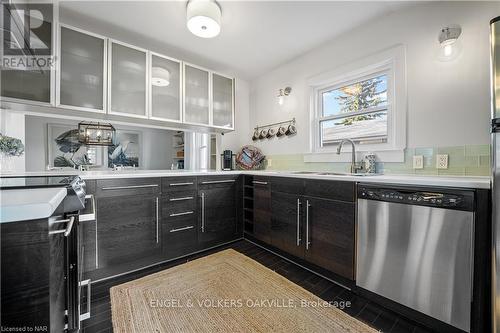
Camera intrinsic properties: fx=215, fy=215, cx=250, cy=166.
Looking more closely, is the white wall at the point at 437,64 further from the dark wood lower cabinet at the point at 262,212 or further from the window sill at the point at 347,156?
the dark wood lower cabinet at the point at 262,212

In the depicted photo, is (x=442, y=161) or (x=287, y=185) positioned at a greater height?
(x=442, y=161)

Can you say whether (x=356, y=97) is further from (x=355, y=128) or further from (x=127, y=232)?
(x=127, y=232)

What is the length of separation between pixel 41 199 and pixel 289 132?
2.63 metres

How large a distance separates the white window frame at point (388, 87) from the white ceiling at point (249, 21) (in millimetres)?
390

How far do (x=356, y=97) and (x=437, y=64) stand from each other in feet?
2.39

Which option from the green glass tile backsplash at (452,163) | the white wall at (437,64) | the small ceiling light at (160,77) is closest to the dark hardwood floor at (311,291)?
the green glass tile backsplash at (452,163)

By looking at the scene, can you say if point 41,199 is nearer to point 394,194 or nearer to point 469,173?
point 394,194

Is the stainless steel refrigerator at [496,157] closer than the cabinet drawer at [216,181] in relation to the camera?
Yes

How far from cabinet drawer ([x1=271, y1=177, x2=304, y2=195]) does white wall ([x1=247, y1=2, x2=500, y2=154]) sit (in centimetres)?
100

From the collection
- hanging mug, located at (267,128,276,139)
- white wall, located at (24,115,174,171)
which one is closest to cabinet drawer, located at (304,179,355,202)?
hanging mug, located at (267,128,276,139)

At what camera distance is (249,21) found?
2.11 metres

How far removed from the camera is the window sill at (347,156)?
1.93 m

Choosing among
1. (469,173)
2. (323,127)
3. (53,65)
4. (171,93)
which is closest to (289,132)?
(323,127)

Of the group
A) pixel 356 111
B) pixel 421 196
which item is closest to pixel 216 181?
pixel 356 111
